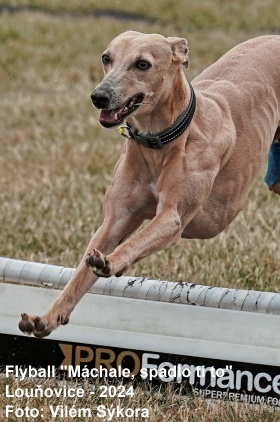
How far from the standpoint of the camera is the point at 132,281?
3.90 meters

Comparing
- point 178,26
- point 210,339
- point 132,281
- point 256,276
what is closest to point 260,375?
point 210,339

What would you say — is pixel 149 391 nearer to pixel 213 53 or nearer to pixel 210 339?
pixel 210 339

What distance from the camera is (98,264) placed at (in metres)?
3.29

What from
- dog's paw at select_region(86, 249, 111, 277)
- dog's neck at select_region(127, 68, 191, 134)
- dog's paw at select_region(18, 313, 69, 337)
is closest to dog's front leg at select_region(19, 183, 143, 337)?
dog's paw at select_region(18, 313, 69, 337)

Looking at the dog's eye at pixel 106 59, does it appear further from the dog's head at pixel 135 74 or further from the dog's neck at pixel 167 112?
the dog's neck at pixel 167 112

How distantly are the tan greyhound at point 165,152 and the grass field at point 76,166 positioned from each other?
63 cm

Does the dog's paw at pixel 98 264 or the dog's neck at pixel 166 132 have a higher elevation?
the dog's neck at pixel 166 132

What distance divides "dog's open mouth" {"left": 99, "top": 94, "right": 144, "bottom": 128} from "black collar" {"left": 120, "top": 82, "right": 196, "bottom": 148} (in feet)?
0.63

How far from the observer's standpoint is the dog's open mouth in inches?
135

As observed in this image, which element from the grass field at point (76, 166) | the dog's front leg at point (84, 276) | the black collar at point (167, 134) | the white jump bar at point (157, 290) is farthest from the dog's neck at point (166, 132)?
the grass field at point (76, 166)

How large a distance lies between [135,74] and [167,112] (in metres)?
0.25

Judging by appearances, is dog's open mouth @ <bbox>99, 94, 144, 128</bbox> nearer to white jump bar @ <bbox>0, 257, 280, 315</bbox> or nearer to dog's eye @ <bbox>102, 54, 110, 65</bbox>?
dog's eye @ <bbox>102, 54, 110, 65</bbox>

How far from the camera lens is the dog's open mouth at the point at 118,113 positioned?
3441 mm

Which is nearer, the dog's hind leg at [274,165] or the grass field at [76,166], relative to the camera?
the dog's hind leg at [274,165]
